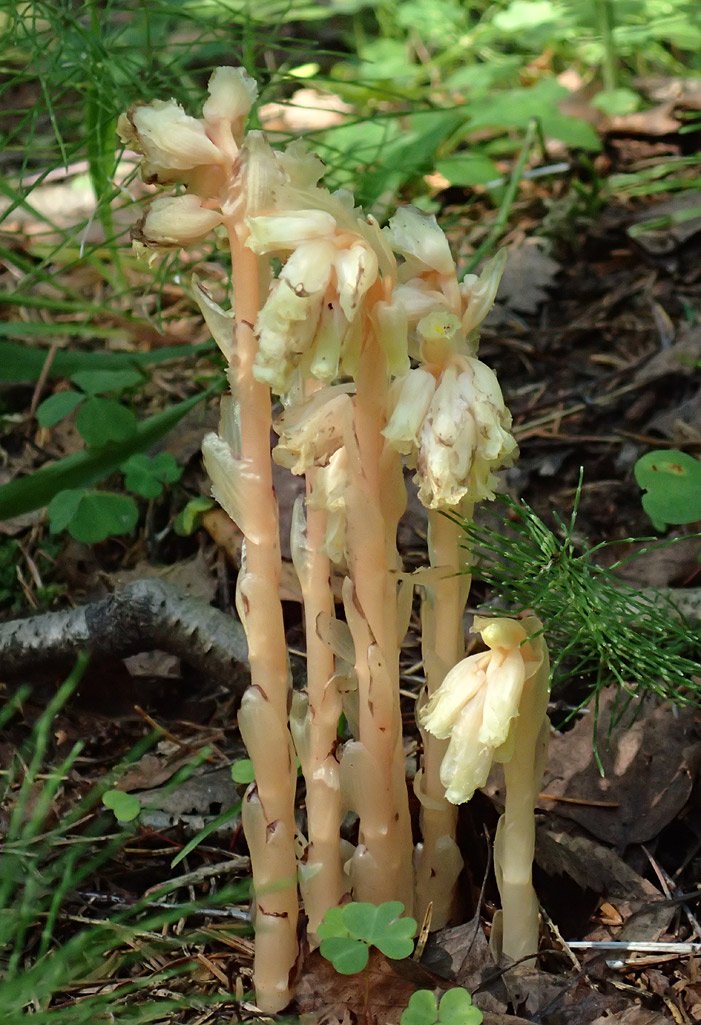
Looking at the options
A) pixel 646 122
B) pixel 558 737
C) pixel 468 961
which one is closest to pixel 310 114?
pixel 646 122

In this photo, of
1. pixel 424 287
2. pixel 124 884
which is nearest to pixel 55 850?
pixel 124 884

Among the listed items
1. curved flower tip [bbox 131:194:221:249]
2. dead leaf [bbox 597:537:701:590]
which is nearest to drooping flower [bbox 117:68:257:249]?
curved flower tip [bbox 131:194:221:249]

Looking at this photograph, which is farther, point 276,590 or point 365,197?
point 365,197

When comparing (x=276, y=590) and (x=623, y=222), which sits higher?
(x=276, y=590)

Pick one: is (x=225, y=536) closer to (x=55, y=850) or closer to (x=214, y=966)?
(x=55, y=850)

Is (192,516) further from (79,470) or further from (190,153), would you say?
(190,153)

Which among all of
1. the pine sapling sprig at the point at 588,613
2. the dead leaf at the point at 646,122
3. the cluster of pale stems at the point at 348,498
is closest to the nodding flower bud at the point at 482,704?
the cluster of pale stems at the point at 348,498

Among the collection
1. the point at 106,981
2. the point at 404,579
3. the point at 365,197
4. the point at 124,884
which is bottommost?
the point at 124,884
